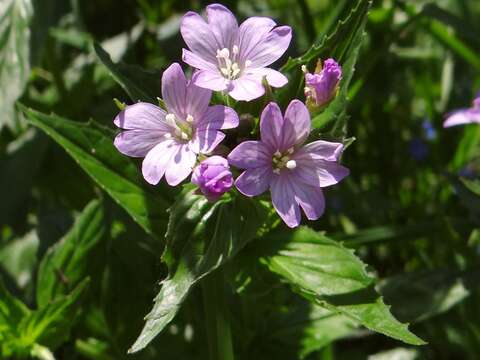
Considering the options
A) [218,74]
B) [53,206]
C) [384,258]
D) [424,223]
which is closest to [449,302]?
[424,223]

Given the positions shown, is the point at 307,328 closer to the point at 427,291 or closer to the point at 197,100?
the point at 427,291

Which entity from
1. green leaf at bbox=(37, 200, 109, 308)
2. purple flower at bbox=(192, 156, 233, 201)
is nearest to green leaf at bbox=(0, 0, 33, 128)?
green leaf at bbox=(37, 200, 109, 308)

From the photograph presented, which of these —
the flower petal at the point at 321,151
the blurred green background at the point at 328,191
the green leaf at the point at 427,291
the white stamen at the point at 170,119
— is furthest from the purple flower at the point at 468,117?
the white stamen at the point at 170,119

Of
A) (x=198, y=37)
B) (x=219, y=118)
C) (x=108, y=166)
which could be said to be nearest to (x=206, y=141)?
(x=219, y=118)

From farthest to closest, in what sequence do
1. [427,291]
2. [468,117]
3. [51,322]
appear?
1. [427,291]
2. [468,117]
3. [51,322]

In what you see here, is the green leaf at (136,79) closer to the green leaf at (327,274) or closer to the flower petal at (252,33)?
the flower petal at (252,33)

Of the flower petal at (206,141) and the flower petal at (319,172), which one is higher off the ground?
the flower petal at (206,141)

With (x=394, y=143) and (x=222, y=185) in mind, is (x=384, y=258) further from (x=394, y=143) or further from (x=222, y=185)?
(x=222, y=185)
